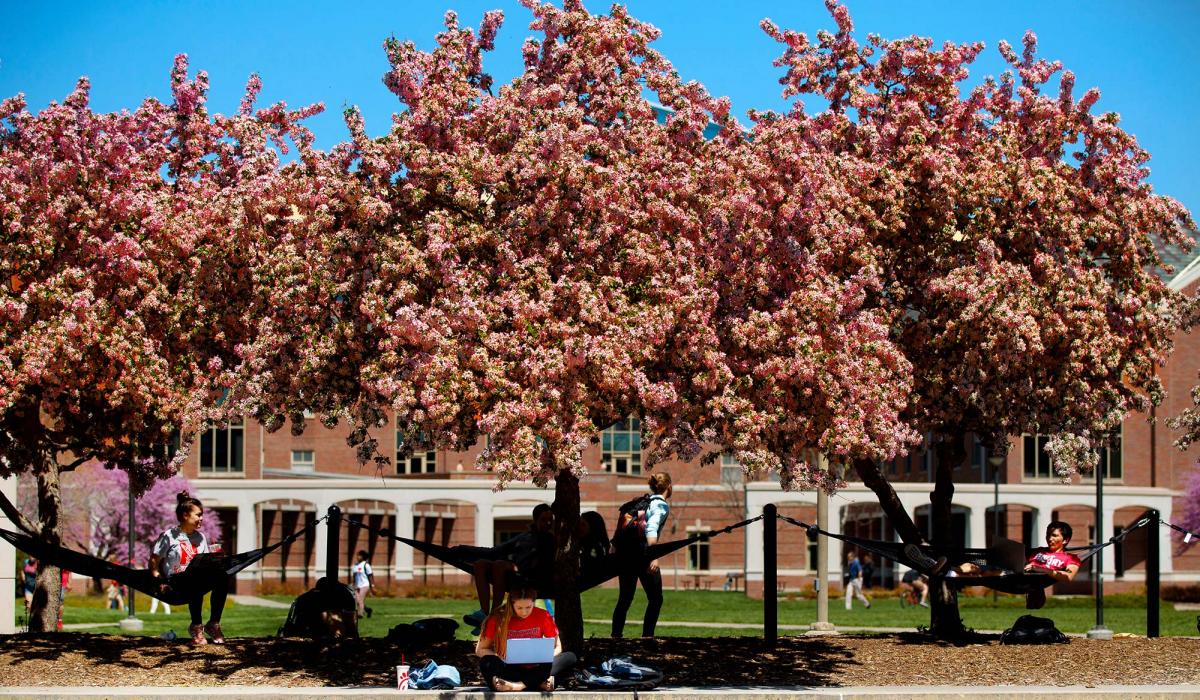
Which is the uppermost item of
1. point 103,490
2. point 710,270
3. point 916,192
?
point 916,192

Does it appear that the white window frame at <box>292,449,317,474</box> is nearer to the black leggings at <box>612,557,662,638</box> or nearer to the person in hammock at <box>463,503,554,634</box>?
the black leggings at <box>612,557,662,638</box>

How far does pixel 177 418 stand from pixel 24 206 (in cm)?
281

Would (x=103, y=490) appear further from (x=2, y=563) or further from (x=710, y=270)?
(x=710, y=270)

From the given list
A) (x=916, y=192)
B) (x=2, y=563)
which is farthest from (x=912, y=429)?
(x=2, y=563)

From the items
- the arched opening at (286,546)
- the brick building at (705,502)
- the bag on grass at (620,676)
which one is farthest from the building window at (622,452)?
the bag on grass at (620,676)

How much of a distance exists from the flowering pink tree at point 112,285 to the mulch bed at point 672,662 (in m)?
2.25

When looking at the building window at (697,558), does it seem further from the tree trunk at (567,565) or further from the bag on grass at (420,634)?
the tree trunk at (567,565)

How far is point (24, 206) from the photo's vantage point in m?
15.9

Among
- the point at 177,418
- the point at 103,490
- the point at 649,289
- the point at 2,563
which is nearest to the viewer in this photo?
the point at 649,289

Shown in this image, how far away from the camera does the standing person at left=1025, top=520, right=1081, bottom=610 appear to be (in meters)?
16.1

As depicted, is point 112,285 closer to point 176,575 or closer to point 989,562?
point 176,575

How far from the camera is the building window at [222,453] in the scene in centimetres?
7531

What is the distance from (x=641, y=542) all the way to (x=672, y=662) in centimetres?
182

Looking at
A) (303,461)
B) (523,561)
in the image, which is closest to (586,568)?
(523,561)
